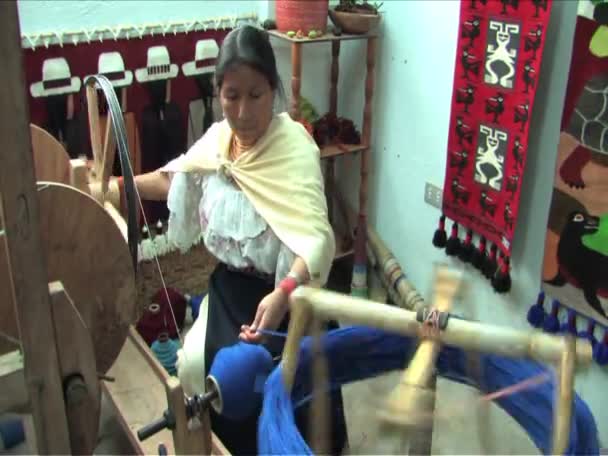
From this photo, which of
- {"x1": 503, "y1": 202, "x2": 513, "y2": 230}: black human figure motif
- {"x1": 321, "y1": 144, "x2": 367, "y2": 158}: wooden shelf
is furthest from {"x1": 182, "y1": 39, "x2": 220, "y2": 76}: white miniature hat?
{"x1": 503, "y1": 202, "x2": 513, "y2": 230}: black human figure motif

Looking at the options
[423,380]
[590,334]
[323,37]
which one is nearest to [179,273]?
[323,37]

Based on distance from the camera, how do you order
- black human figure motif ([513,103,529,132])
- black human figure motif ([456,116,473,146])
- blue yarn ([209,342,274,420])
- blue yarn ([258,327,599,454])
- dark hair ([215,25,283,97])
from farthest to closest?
black human figure motif ([456,116,473,146]), black human figure motif ([513,103,529,132]), dark hair ([215,25,283,97]), blue yarn ([209,342,274,420]), blue yarn ([258,327,599,454])

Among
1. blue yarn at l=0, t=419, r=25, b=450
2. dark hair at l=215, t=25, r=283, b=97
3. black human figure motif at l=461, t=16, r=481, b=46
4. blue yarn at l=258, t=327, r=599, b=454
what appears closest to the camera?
blue yarn at l=258, t=327, r=599, b=454

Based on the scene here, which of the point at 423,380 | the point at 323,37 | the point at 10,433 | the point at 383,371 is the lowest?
the point at 10,433

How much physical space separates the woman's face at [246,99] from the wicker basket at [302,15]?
101cm

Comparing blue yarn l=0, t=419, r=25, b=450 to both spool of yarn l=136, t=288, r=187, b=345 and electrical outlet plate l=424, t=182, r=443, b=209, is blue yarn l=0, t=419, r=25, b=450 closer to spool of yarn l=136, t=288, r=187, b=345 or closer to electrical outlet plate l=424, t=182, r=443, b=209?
spool of yarn l=136, t=288, r=187, b=345

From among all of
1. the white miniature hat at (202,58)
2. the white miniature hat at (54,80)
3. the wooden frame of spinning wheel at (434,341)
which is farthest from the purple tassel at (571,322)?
the white miniature hat at (54,80)

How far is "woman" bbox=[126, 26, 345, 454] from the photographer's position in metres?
1.42

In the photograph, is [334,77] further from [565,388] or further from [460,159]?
[565,388]

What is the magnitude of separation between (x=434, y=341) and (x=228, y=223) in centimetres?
81

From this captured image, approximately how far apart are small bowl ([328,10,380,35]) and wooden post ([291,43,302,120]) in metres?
0.21

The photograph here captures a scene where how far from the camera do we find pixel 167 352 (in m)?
2.18

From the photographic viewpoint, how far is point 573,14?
6.14 ft

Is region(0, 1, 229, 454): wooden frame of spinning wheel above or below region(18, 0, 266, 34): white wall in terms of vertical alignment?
below
